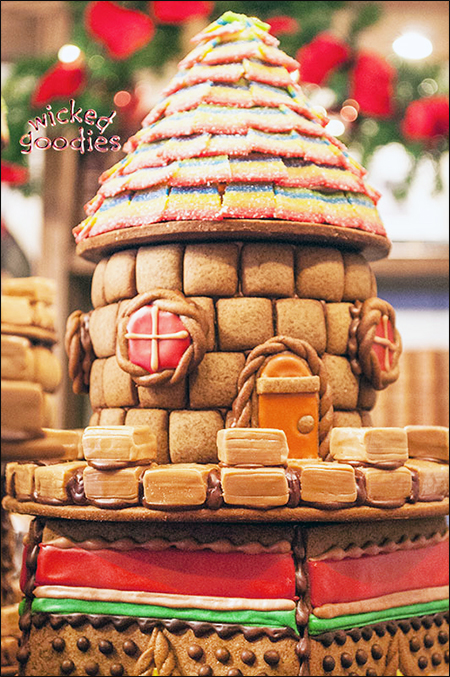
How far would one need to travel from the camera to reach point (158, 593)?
4.00ft

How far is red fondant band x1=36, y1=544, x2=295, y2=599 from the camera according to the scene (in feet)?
3.92

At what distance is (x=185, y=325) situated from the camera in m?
1.30

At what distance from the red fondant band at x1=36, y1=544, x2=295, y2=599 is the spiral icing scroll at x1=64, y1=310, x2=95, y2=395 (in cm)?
37

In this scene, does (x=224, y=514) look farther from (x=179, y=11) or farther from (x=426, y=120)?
(x=426, y=120)

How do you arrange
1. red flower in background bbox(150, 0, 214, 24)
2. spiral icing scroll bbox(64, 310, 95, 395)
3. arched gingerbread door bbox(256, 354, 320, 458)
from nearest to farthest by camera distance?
arched gingerbread door bbox(256, 354, 320, 458) < spiral icing scroll bbox(64, 310, 95, 395) < red flower in background bbox(150, 0, 214, 24)

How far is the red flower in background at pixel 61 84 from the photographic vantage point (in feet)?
5.62

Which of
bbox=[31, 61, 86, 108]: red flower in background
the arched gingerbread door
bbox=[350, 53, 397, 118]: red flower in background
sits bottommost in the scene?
the arched gingerbread door

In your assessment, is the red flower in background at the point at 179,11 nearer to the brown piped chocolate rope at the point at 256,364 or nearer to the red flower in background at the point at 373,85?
the red flower in background at the point at 373,85

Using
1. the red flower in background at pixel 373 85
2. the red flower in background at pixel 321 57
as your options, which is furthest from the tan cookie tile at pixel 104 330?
the red flower in background at pixel 373 85

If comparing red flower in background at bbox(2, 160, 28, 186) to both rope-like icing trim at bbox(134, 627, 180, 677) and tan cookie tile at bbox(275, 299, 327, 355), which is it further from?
rope-like icing trim at bbox(134, 627, 180, 677)

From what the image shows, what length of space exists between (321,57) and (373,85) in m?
0.18

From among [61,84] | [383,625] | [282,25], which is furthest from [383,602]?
[282,25]

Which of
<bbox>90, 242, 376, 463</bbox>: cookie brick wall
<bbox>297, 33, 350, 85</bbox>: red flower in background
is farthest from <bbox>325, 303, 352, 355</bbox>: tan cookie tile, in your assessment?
<bbox>297, 33, 350, 85</bbox>: red flower in background

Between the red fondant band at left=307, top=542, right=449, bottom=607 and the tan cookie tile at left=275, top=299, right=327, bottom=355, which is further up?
the tan cookie tile at left=275, top=299, right=327, bottom=355
